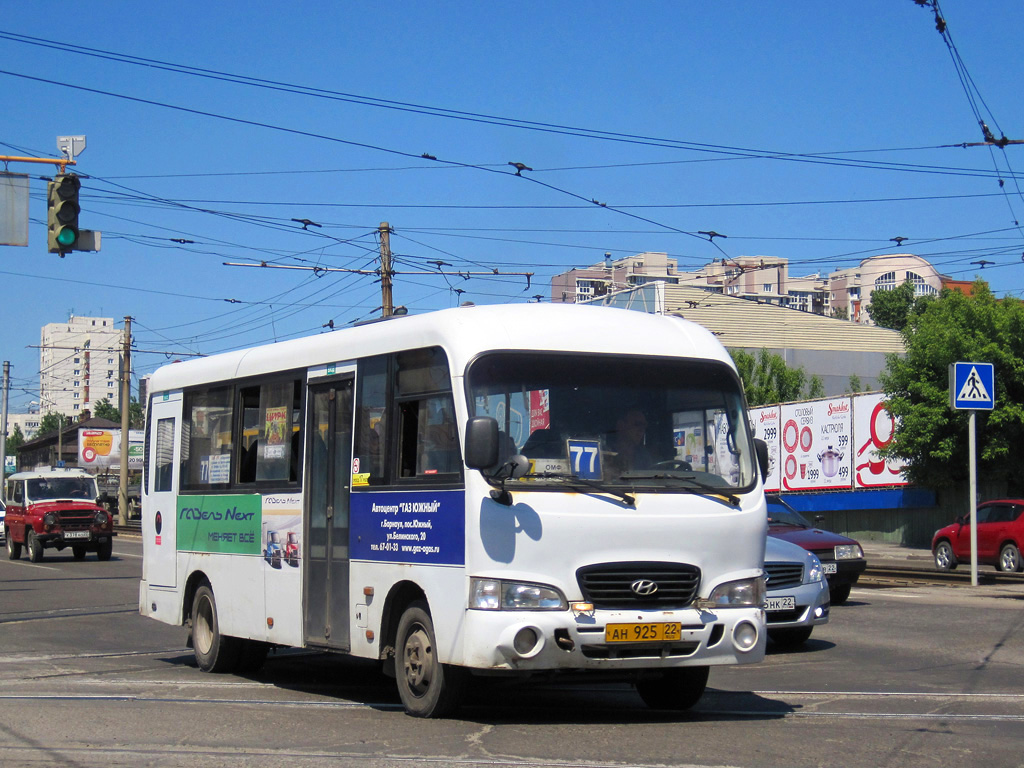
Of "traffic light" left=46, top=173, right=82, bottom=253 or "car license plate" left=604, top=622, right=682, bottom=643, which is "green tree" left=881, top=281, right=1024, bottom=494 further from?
"car license plate" left=604, top=622, right=682, bottom=643

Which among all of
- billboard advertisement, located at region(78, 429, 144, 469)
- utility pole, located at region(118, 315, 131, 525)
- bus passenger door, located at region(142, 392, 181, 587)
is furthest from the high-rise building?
bus passenger door, located at region(142, 392, 181, 587)

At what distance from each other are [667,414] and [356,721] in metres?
2.97

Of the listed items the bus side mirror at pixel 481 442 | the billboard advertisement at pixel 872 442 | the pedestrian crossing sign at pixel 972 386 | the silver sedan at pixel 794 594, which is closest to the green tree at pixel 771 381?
the billboard advertisement at pixel 872 442

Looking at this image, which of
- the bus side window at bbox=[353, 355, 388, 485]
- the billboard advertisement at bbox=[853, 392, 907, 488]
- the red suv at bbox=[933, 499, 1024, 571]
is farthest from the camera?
the billboard advertisement at bbox=[853, 392, 907, 488]

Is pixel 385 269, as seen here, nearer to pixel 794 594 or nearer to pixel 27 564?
pixel 27 564

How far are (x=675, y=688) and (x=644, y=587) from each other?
130 cm

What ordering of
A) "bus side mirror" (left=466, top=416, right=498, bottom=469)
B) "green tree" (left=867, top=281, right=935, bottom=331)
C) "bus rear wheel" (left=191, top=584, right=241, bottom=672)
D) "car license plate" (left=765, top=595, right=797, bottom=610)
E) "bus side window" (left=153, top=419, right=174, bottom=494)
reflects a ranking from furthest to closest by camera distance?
"green tree" (left=867, top=281, right=935, bottom=331) → "bus side window" (left=153, top=419, right=174, bottom=494) → "car license plate" (left=765, top=595, right=797, bottom=610) → "bus rear wheel" (left=191, top=584, right=241, bottom=672) → "bus side mirror" (left=466, top=416, right=498, bottom=469)

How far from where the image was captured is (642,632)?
808cm

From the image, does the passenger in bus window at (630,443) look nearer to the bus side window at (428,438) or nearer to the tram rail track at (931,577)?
the bus side window at (428,438)

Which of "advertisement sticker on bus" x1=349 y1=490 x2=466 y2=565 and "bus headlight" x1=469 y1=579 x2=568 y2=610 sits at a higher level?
"advertisement sticker on bus" x1=349 y1=490 x2=466 y2=565

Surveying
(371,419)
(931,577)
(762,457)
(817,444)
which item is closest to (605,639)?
(762,457)

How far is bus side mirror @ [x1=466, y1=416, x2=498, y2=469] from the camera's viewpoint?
25.7 feet

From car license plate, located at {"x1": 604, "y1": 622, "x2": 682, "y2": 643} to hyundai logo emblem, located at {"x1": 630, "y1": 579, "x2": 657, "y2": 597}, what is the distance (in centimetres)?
21

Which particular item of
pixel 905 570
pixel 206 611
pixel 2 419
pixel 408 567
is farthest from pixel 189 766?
pixel 2 419
